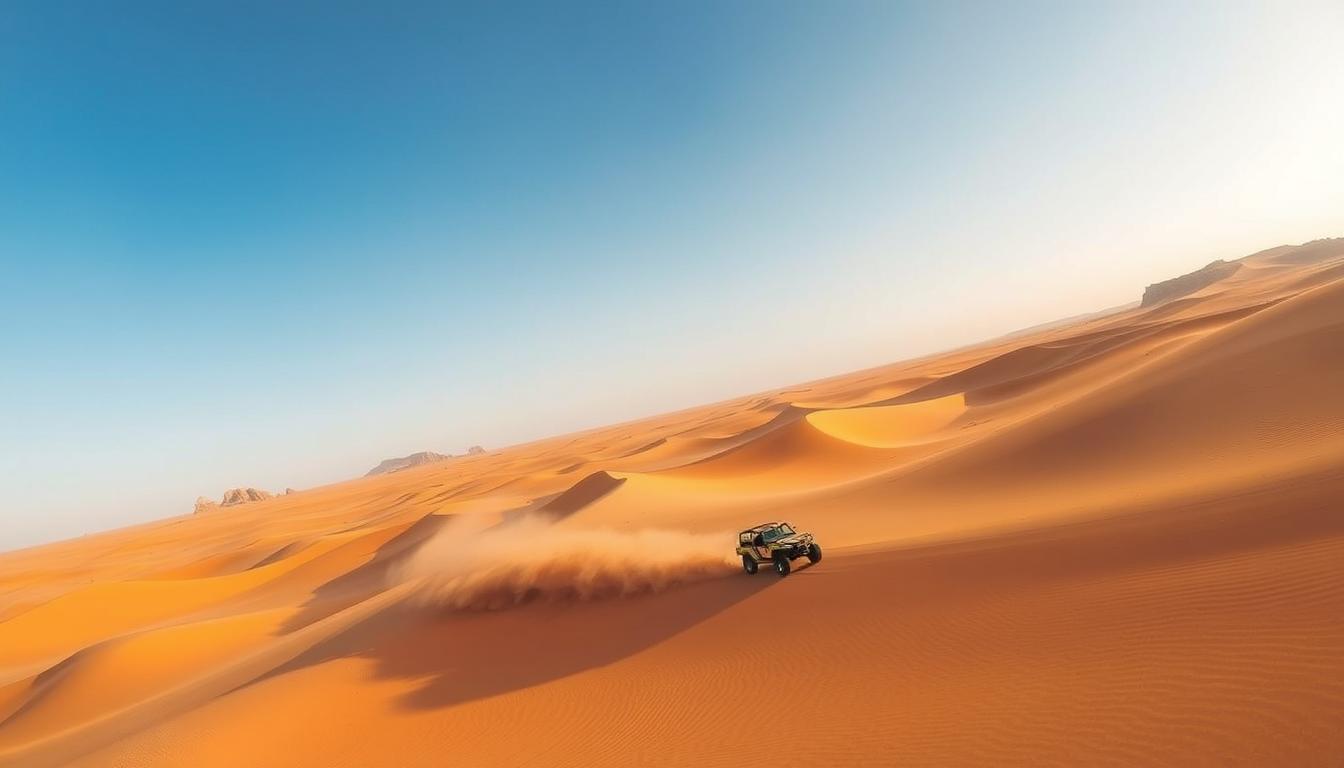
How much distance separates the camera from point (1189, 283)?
122812 mm

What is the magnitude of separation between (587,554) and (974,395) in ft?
119

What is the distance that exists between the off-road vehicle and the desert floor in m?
0.39

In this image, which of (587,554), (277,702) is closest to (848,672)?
(587,554)

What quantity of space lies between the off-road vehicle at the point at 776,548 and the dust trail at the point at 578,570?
972 mm

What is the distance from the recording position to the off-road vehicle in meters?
10.7

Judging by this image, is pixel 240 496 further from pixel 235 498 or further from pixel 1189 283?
pixel 1189 283

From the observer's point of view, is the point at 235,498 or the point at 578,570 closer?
the point at 578,570

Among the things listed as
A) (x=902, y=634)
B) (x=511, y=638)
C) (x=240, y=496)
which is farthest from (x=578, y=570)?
(x=240, y=496)

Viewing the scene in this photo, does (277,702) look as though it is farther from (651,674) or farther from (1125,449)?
(1125,449)

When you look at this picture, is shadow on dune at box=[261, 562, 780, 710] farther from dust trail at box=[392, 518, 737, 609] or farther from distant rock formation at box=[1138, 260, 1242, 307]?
distant rock formation at box=[1138, 260, 1242, 307]

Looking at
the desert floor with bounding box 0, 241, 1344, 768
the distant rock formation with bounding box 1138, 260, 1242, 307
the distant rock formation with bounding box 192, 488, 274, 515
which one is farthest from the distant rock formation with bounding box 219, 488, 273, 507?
the distant rock formation with bounding box 1138, 260, 1242, 307

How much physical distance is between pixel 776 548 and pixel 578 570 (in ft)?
15.0

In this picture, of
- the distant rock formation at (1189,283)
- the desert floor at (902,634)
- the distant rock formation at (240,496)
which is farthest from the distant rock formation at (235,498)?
the distant rock formation at (1189,283)

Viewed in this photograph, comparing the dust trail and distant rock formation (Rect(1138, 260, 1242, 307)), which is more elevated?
distant rock formation (Rect(1138, 260, 1242, 307))
